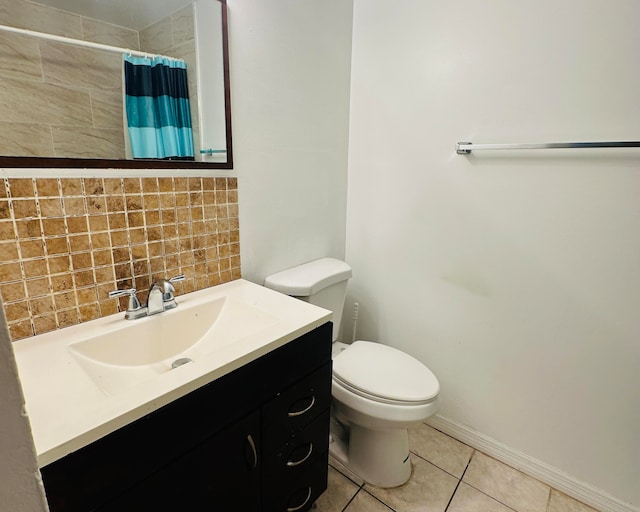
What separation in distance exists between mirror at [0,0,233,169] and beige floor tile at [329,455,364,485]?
1.34 m

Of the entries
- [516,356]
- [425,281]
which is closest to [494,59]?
[425,281]

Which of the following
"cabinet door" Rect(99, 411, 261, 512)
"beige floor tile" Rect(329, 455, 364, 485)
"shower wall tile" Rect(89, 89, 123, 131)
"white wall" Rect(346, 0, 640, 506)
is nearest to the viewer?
"cabinet door" Rect(99, 411, 261, 512)

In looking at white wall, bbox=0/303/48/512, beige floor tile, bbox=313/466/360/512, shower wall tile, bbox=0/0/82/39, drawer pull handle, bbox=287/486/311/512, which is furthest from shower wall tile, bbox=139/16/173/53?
beige floor tile, bbox=313/466/360/512

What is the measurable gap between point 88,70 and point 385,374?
136cm

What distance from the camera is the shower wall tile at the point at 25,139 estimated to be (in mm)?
835

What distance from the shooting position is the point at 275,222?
150 centimetres

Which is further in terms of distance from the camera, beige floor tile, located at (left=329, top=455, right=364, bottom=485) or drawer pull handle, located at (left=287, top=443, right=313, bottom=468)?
beige floor tile, located at (left=329, top=455, right=364, bottom=485)

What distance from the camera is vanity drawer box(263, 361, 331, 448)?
3.24ft

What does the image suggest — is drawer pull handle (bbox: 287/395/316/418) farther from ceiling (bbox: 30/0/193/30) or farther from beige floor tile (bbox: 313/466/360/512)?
ceiling (bbox: 30/0/193/30)

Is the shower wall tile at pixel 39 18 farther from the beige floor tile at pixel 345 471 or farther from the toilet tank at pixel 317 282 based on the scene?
the beige floor tile at pixel 345 471

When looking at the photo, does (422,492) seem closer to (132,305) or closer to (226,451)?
(226,451)

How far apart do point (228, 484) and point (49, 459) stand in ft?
1.50

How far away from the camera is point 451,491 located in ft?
4.70

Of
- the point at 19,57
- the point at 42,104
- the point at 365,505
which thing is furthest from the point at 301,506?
the point at 19,57
